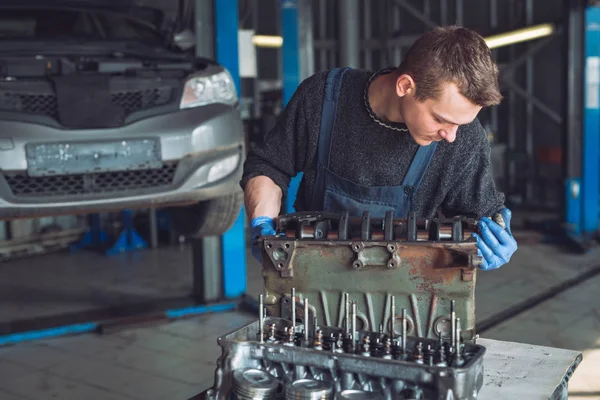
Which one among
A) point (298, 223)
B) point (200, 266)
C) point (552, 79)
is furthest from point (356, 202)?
point (552, 79)

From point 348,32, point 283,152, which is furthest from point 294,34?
point 283,152

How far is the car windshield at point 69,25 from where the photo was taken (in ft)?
11.1

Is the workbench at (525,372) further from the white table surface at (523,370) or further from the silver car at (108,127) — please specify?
the silver car at (108,127)

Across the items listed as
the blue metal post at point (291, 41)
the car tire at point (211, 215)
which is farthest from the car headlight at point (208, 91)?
the blue metal post at point (291, 41)

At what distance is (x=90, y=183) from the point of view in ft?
9.28

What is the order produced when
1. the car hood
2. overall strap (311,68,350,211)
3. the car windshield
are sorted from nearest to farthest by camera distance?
1. overall strap (311,68,350,211)
2. the car hood
3. the car windshield

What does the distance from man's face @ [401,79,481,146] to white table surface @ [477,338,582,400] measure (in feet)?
1.75

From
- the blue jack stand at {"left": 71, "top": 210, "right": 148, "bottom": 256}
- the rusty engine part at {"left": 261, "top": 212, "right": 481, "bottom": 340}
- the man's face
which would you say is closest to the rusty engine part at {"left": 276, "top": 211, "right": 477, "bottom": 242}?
the rusty engine part at {"left": 261, "top": 212, "right": 481, "bottom": 340}

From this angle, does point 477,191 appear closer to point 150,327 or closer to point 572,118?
point 150,327

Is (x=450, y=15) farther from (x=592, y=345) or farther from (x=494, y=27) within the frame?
(x=592, y=345)

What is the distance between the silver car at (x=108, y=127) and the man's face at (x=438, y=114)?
1435 mm

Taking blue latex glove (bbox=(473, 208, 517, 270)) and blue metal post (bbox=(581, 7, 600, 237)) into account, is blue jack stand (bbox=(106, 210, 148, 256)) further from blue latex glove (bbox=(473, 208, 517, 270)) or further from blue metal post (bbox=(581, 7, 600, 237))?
blue latex glove (bbox=(473, 208, 517, 270))

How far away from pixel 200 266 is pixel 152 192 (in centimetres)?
151

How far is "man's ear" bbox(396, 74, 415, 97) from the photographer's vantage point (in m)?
1.63
